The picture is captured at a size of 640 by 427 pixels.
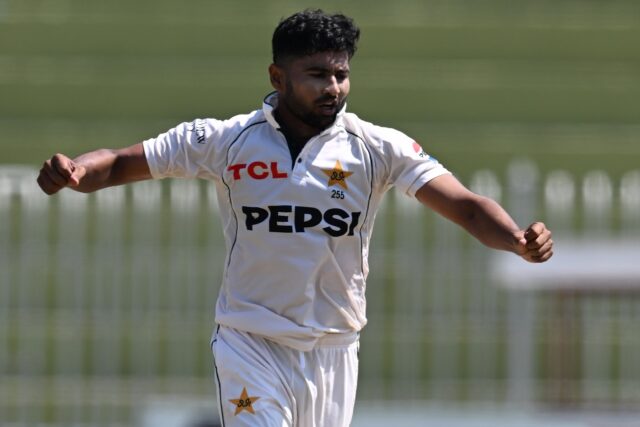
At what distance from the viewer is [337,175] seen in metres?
4.95

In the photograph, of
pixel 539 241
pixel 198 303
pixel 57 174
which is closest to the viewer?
pixel 539 241

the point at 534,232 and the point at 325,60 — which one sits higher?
the point at 325,60

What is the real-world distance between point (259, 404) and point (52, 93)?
29.8 ft

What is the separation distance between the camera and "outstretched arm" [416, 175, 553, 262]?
455cm

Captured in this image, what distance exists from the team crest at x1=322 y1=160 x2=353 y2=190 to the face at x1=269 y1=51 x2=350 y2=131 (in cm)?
16

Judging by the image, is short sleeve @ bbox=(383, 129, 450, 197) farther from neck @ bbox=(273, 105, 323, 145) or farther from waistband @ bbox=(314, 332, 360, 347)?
waistband @ bbox=(314, 332, 360, 347)

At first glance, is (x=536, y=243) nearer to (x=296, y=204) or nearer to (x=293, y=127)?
(x=296, y=204)

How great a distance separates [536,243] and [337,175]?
0.81 metres

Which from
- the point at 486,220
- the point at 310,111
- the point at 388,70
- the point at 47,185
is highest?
the point at 388,70

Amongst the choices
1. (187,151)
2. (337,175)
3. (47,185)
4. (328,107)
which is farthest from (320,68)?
(47,185)

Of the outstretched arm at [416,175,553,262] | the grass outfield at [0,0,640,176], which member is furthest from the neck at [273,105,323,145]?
the grass outfield at [0,0,640,176]

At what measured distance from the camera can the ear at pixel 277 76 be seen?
504 centimetres

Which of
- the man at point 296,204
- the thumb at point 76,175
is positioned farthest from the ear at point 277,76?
the thumb at point 76,175

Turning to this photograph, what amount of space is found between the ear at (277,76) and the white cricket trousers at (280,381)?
91 cm
